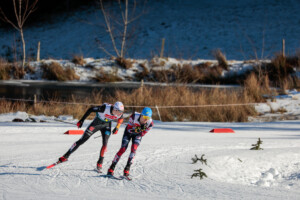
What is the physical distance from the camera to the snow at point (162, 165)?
6247 millimetres

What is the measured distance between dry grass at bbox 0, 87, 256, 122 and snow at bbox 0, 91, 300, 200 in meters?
1.56

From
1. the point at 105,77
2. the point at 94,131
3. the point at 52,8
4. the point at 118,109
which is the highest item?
the point at 52,8

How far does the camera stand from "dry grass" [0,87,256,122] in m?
14.0

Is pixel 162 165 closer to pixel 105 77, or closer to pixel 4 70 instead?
pixel 105 77

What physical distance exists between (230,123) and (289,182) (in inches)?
242

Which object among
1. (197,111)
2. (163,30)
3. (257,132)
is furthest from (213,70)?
(163,30)

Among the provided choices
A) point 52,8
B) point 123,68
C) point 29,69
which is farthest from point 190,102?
point 52,8

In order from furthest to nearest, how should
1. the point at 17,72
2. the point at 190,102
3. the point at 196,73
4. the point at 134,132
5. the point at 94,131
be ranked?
the point at 17,72
the point at 196,73
the point at 190,102
the point at 94,131
the point at 134,132

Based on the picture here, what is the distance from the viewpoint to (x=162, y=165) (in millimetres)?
7820

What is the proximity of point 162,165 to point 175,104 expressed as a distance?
23.0 ft

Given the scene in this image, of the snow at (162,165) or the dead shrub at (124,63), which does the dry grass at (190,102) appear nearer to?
the snow at (162,165)

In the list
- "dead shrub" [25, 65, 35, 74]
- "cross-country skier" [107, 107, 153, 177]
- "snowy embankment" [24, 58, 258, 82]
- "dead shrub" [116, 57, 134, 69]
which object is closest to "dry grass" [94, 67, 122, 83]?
"snowy embankment" [24, 58, 258, 82]

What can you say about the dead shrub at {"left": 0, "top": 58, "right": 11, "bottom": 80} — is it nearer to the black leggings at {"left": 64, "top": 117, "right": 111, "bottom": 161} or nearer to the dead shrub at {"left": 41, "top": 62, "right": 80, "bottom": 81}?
the dead shrub at {"left": 41, "top": 62, "right": 80, "bottom": 81}

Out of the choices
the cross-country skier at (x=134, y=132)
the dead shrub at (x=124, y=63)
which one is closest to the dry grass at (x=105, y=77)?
the dead shrub at (x=124, y=63)
